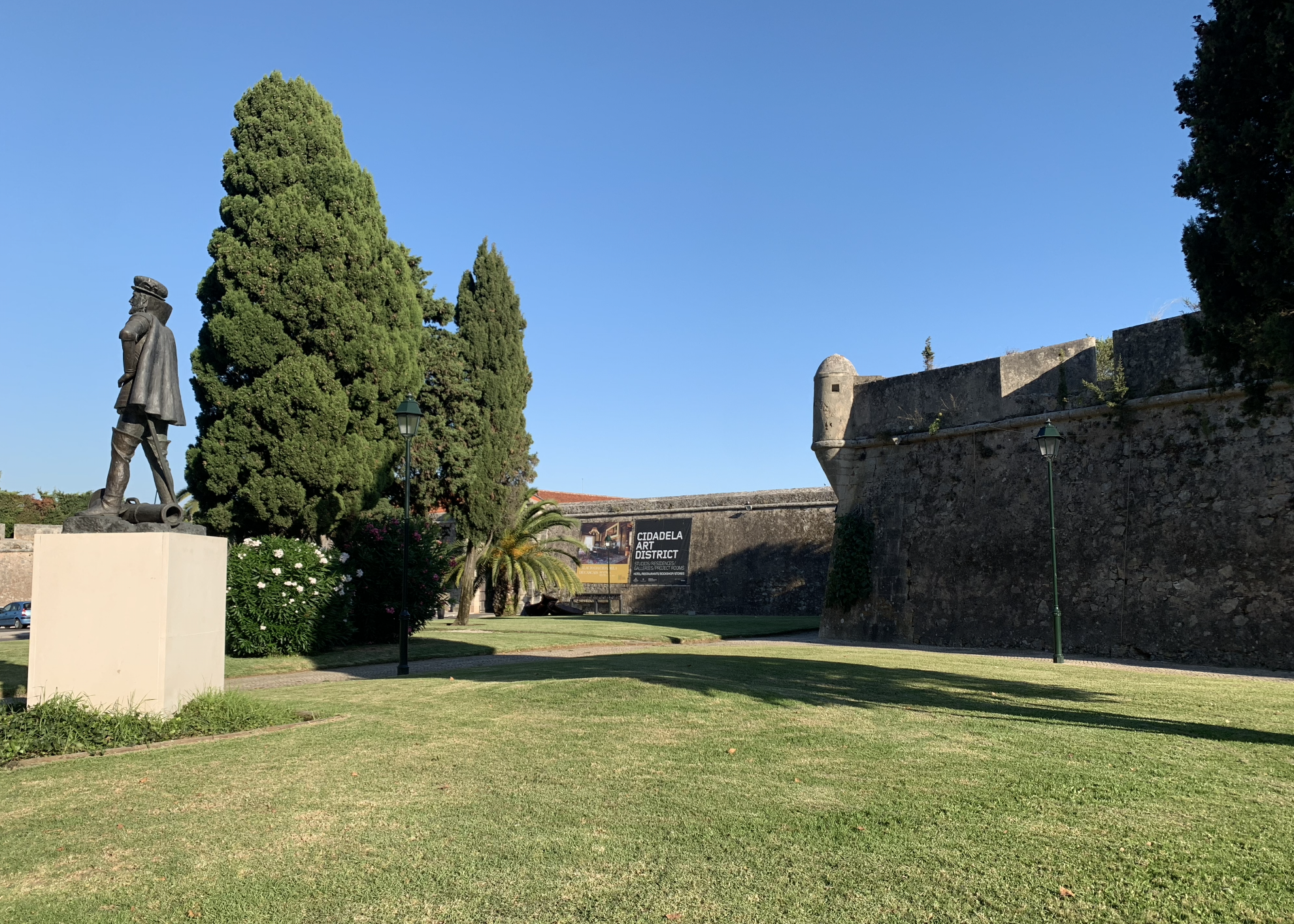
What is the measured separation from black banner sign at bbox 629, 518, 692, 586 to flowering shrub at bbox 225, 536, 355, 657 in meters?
23.2

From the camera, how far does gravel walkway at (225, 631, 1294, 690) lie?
11.5 metres

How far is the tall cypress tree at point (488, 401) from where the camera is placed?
2553cm

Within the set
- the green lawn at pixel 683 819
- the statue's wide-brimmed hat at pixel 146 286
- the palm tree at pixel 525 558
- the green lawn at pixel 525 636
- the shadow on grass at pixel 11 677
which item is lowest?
the green lawn at pixel 525 636

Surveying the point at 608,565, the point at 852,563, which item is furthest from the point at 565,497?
the point at 852,563

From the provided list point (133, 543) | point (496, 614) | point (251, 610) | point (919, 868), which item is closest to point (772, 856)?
point (919, 868)

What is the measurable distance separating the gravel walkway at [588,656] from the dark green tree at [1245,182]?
18.9 ft

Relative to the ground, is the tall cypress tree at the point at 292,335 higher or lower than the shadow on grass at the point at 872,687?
higher

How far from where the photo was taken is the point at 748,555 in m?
34.9

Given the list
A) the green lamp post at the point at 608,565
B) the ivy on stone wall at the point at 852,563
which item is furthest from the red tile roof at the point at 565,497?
the ivy on stone wall at the point at 852,563

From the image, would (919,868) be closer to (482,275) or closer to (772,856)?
(772,856)

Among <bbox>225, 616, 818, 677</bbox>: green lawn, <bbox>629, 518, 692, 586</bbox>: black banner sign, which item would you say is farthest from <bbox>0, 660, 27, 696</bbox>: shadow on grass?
<bbox>629, 518, 692, 586</bbox>: black banner sign

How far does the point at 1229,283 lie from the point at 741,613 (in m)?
28.0

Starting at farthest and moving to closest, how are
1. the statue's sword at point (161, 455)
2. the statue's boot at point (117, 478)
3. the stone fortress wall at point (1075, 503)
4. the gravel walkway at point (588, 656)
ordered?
the stone fortress wall at point (1075, 503) < the gravel walkway at point (588, 656) < the statue's sword at point (161, 455) < the statue's boot at point (117, 478)

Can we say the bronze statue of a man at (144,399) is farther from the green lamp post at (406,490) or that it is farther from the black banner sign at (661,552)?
the black banner sign at (661,552)
